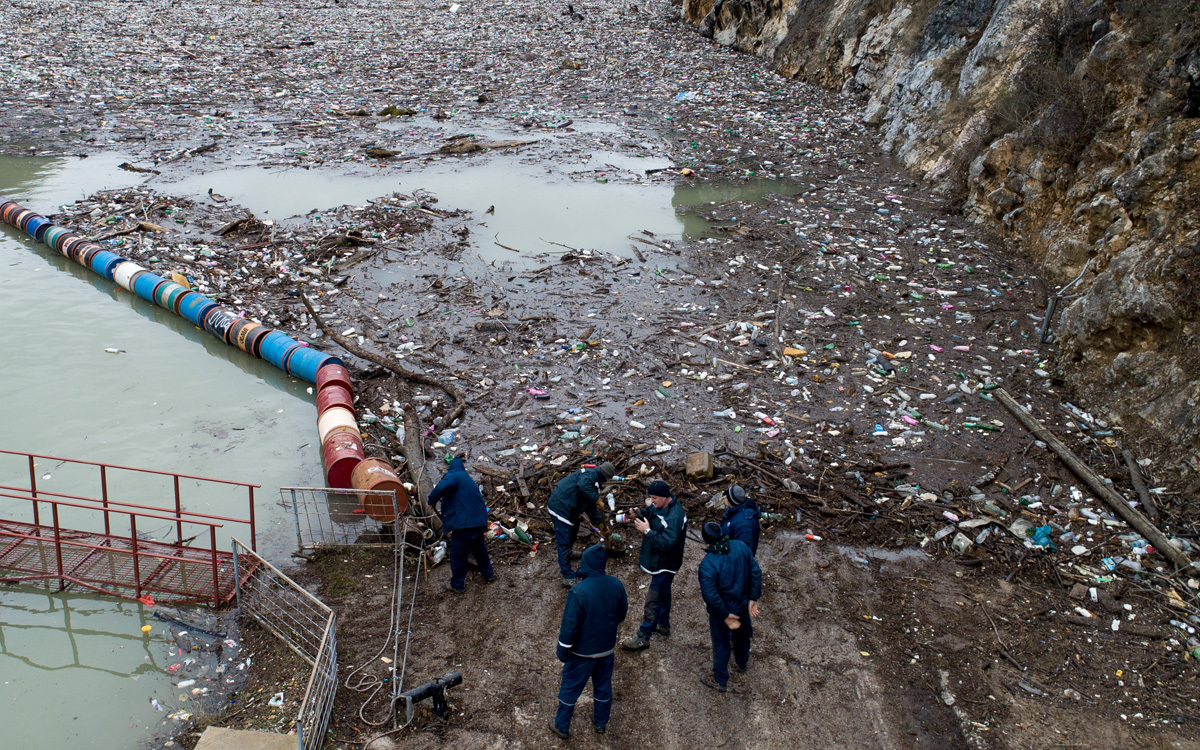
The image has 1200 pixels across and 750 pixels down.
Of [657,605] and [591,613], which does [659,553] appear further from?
[591,613]

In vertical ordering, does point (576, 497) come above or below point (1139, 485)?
below

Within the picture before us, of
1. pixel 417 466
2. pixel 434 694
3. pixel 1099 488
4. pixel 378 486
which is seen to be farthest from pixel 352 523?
pixel 1099 488

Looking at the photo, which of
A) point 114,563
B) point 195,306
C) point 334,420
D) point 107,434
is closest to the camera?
point 114,563

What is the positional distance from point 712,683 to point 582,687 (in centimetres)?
107

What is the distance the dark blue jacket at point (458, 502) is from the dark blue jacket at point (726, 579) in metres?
1.92

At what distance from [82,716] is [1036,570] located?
24.3ft

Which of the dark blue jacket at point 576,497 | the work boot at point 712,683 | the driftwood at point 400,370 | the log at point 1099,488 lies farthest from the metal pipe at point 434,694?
the log at point 1099,488

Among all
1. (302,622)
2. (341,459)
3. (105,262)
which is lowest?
(105,262)

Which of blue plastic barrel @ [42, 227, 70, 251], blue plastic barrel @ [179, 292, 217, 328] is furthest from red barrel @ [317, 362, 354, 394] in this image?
blue plastic barrel @ [42, 227, 70, 251]

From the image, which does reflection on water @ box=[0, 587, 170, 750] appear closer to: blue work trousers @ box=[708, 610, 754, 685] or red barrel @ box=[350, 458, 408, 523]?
red barrel @ box=[350, 458, 408, 523]

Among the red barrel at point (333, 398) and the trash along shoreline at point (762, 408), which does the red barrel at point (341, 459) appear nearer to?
the trash along shoreline at point (762, 408)

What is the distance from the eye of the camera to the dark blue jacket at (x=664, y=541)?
5.41m

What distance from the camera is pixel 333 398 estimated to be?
8.25 m

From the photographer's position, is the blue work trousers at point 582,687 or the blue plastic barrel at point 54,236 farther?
the blue plastic barrel at point 54,236
